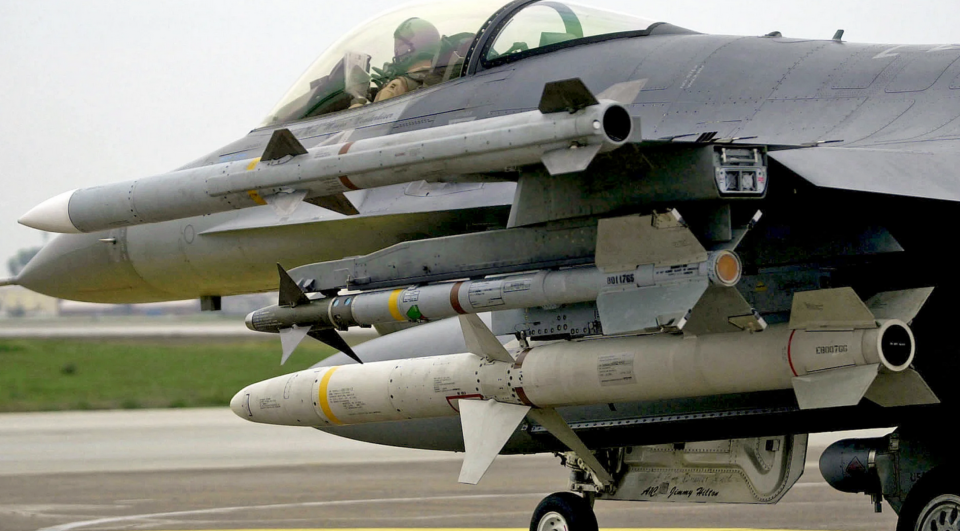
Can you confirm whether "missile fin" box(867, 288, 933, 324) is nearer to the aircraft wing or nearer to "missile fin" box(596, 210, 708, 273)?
the aircraft wing

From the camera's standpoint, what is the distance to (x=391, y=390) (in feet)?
30.6

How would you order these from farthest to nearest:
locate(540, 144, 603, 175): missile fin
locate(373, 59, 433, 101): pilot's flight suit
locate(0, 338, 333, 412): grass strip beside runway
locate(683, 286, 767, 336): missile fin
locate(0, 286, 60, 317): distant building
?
1. locate(0, 286, 60, 317): distant building
2. locate(0, 338, 333, 412): grass strip beside runway
3. locate(373, 59, 433, 101): pilot's flight suit
4. locate(683, 286, 767, 336): missile fin
5. locate(540, 144, 603, 175): missile fin

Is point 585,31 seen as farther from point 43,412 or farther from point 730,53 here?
point 43,412

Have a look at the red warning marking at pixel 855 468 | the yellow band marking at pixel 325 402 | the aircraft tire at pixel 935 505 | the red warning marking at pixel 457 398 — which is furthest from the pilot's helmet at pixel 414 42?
the aircraft tire at pixel 935 505

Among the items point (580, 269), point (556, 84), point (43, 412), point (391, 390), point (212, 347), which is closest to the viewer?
point (556, 84)

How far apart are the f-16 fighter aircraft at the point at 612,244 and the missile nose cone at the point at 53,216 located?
0.03 m

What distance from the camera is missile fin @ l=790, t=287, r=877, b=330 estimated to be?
23.6ft

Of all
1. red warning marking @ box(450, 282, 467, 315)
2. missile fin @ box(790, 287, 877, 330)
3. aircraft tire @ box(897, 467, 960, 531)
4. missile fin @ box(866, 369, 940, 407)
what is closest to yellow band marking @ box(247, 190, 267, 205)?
red warning marking @ box(450, 282, 467, 315)

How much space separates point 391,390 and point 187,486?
27.8 feet

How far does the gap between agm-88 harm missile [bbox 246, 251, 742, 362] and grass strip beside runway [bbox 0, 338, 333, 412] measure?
899 inches

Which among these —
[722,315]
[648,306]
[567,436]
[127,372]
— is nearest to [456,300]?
[648,306]

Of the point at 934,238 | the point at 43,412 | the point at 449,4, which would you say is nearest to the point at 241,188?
the point at 449,4

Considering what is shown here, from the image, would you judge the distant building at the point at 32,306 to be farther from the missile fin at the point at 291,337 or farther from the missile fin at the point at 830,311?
the missile fin at the point at 830,311

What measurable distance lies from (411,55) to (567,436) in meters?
3.56
